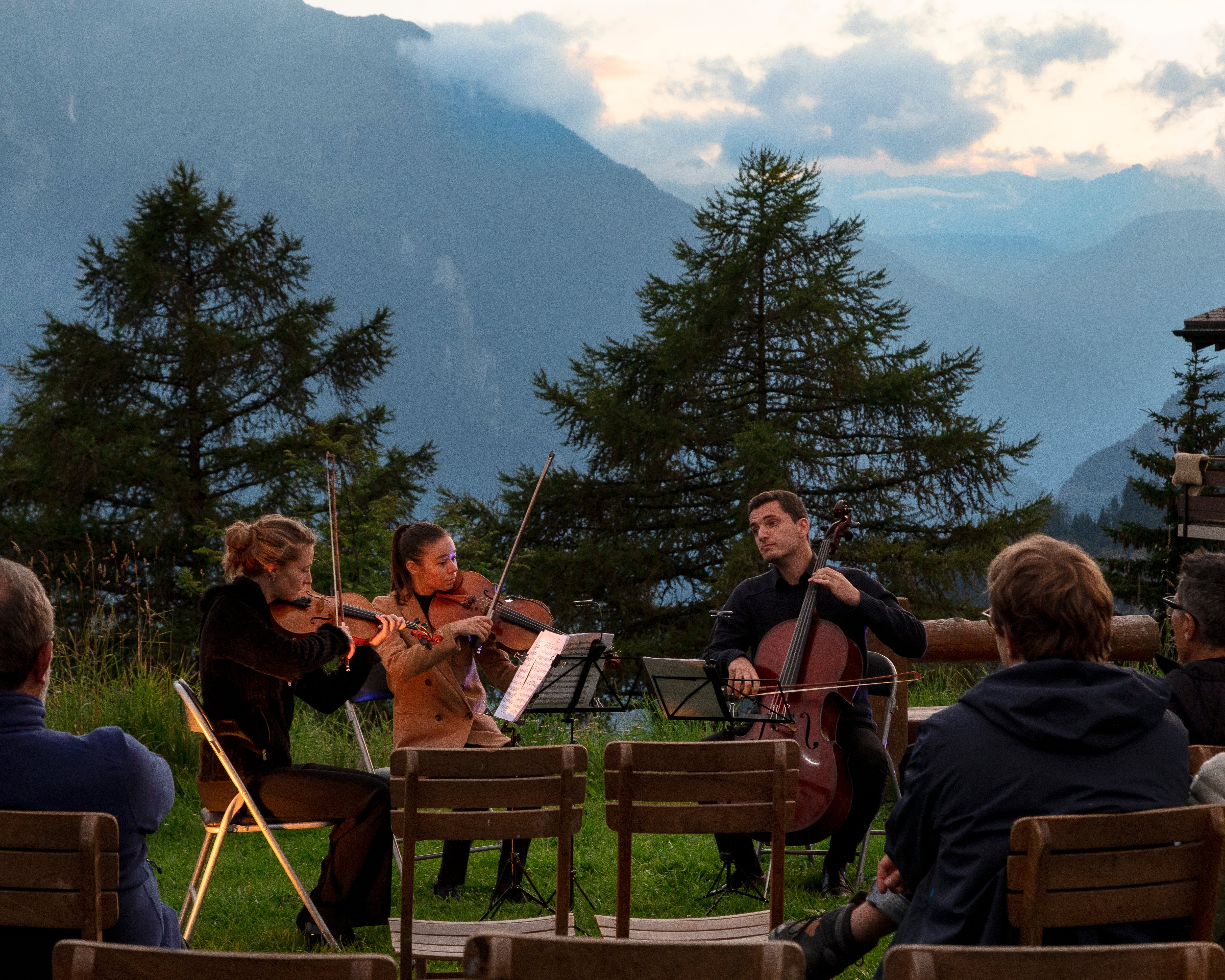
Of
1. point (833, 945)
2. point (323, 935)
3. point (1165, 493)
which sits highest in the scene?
point (1165, 493)

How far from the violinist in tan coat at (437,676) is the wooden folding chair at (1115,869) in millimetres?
2533

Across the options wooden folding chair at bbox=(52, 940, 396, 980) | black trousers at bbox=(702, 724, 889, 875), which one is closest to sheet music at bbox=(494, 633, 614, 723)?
black trousers at bbox=(702, 724, 889, 875)

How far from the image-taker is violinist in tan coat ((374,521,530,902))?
425cm

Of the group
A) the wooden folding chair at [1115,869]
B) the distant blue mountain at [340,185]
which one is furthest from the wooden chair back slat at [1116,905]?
the distant blue mountain at [340,185]

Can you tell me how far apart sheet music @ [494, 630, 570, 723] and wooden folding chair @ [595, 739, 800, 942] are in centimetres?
109

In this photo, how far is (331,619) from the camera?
4.14m

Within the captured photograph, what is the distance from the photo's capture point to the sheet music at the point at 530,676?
157 inches

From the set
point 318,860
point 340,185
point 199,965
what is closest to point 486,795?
point 199,965

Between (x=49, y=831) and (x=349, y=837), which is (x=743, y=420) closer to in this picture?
(x=349, y=837)

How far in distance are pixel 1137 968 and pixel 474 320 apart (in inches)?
6513

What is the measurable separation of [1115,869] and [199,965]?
1.55 metres

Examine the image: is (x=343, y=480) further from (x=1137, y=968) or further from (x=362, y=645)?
(x=1137, y=968)

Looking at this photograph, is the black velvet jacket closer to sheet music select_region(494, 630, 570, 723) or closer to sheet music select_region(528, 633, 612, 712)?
sheet music select_region(494, 630, 570, 723)

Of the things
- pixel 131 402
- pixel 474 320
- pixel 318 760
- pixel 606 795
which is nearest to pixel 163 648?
pixel 131 402
